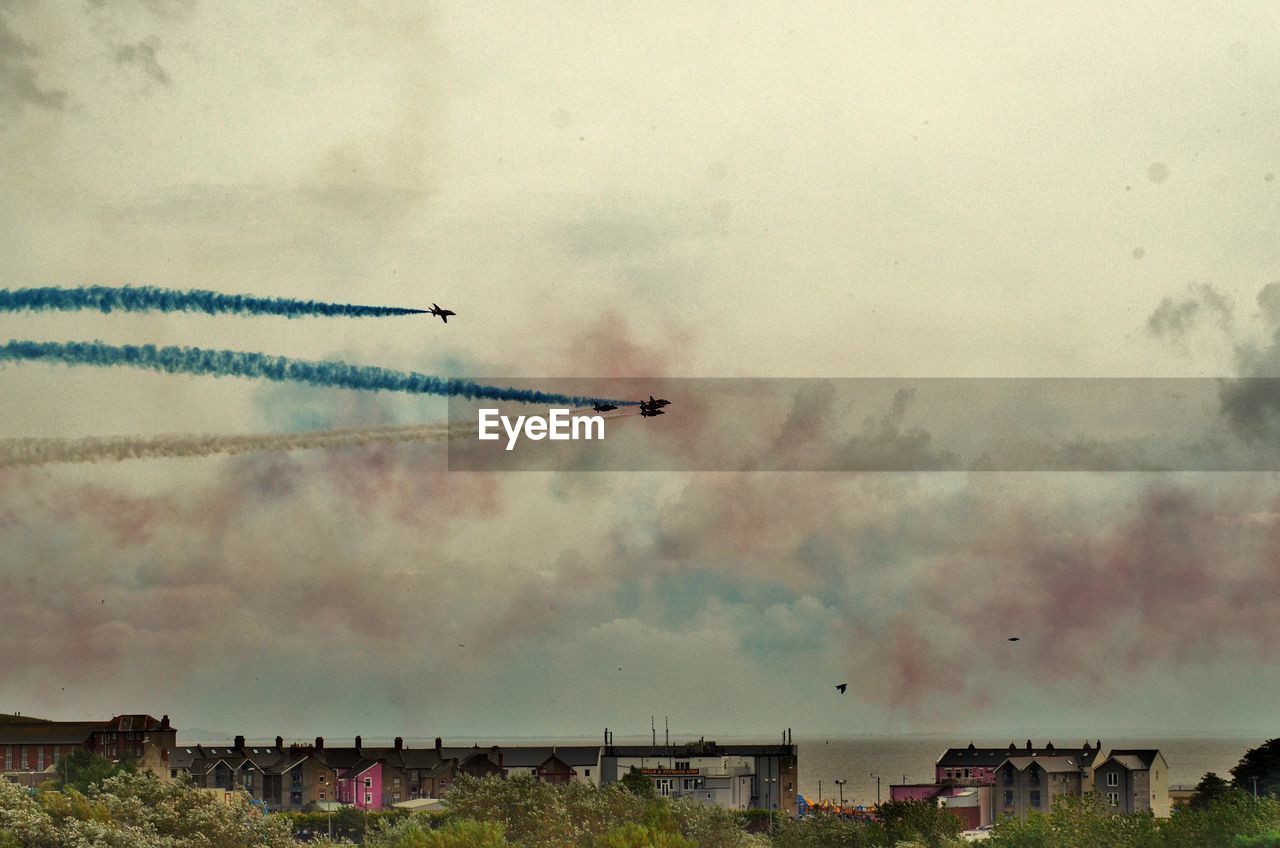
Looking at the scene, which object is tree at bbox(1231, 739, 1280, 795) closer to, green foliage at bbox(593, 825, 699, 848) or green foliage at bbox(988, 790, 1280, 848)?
green foliage at bbox(988, 790, 1280, 848)

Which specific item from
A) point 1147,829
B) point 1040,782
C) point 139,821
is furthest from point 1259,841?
point 1040,782

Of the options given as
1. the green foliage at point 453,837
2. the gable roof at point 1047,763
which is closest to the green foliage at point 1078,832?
the green foliage at point 453,837

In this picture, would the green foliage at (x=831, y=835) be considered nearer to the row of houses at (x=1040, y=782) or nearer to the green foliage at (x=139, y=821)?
the green foliage at (x=139, y=821)

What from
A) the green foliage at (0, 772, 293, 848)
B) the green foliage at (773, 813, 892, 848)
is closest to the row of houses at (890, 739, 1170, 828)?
the green foliage at (773, 813, 892, 848)

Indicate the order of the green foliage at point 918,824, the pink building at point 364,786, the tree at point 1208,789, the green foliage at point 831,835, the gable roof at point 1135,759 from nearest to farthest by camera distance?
the green foliage at point 918,824 < the green foliage at point 831,835 < the tree at point 1208,789 < the gable roof at point 1135,759 < the pink building at point 364,786

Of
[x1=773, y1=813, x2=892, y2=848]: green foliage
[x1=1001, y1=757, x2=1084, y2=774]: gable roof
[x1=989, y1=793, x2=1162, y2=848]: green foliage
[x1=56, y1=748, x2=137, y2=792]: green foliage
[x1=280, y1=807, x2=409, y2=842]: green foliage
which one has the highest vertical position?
[x1=56, y1=748, x2=137, y2=792]: green foliage
